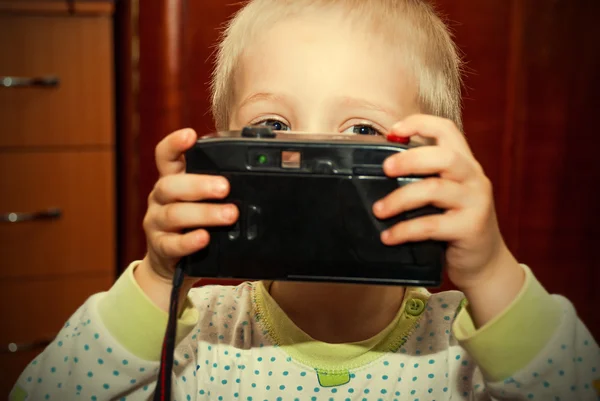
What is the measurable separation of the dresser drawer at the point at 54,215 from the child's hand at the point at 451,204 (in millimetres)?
1161

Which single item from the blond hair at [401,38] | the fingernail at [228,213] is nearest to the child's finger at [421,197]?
the fingernail at [228,213]

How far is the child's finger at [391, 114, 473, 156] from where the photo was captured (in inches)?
19.3

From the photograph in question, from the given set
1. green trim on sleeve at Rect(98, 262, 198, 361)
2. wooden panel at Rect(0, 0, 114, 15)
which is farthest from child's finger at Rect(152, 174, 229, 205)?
wooden panel at Rect(0, 0, 114, 15)

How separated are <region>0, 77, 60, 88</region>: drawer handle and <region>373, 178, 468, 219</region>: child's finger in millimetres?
1190

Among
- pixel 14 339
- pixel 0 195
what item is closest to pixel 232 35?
pixel 0 195

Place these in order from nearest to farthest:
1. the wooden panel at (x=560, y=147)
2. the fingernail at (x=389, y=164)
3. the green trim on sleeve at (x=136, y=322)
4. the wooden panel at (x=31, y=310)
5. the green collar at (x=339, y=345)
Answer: the fingernail at (x=389, y=164) < the green trim on sleeve at (x=136, y=322) < the green collar at (x=339, y=345) < the wooden panel at (x=560, y=147) < the wooden panel at (x=31, y=310)

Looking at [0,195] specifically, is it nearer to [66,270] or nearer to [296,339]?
[66,270]

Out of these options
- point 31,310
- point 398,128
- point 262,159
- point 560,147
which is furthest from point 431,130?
point 31,310

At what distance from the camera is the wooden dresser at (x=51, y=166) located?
1428mm

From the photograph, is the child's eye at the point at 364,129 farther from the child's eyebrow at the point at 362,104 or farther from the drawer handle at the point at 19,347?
the drawer handle at the point at 19,347

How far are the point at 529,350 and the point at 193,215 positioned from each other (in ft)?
0.94

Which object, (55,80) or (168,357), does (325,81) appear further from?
(55,80)

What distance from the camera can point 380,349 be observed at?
0.68 meters

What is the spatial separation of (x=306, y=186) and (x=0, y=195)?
1.20 metres
